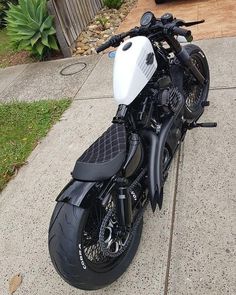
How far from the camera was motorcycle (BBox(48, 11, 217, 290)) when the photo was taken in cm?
182

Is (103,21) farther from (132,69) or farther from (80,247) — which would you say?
(80,247)

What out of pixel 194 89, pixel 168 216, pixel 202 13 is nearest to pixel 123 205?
pixel 168 216

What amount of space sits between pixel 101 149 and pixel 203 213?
3.26ft

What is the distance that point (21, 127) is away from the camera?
435 centimetres

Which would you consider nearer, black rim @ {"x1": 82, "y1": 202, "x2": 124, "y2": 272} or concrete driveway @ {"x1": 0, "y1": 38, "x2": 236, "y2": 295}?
black rim @ {"x1": 82, "y1": 202, "x2": 124, "y2": 272}

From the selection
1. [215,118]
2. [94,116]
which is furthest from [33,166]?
[215,118]

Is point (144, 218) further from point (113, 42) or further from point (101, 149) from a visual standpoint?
point (113, 42)

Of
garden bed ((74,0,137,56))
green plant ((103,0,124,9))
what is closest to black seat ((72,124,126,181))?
garden bed ((74,0,137,56))

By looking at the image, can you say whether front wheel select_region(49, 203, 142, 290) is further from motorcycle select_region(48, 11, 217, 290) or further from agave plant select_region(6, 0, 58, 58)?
agave plant select_region(6, 0, 58, 58)

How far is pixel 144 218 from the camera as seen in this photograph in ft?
8.54

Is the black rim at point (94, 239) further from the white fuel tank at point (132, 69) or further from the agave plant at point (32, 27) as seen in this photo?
the agave plant at point (32, 27)

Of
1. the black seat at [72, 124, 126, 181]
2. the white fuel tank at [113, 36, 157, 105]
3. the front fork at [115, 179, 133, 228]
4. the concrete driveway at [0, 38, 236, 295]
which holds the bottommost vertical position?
the concrete driveway at [0, 38, 236, 295]

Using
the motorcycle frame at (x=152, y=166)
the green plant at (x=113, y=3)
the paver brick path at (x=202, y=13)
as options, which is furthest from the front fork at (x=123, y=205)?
the green plant at (x=113, y=3)

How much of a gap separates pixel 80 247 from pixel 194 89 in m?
2.15
